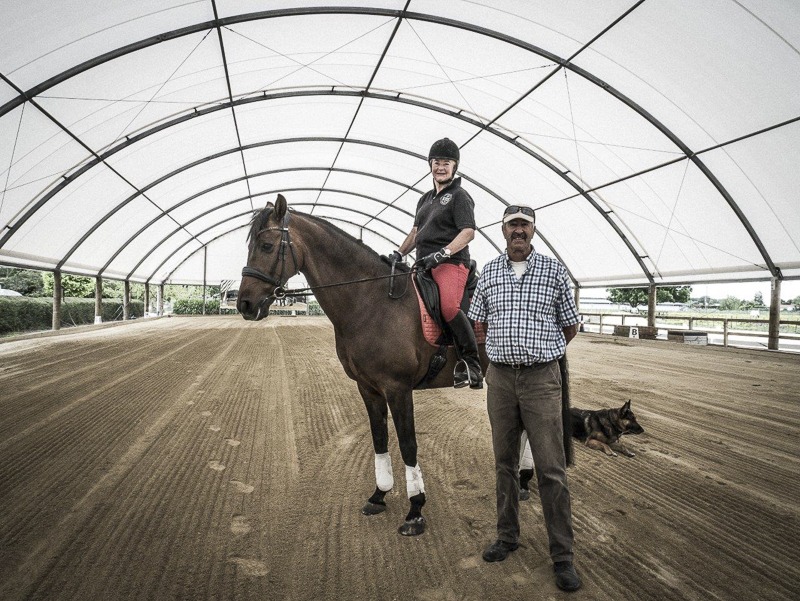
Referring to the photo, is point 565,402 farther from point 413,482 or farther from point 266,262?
point 266,262

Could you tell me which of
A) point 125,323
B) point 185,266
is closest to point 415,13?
point 125,323

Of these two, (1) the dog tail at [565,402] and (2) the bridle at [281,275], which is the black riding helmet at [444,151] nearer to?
(2) the bridle at [281,275]

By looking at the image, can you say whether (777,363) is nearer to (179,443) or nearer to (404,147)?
(179,443)

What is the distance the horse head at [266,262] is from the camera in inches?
115

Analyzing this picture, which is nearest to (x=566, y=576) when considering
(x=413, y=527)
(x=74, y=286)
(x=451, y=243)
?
(x=413, y=527)

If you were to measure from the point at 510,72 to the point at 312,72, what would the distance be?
6.12 meters

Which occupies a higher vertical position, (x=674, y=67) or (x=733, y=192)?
(x=674, y=67)

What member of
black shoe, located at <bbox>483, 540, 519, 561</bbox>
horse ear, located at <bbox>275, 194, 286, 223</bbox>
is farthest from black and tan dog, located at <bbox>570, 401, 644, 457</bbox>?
horse ear, located at <bbox>275, 194, 286, 223</bbox>

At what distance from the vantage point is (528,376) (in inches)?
89.7

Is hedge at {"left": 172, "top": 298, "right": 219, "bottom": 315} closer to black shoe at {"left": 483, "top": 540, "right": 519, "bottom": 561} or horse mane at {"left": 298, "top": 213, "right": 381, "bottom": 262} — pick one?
horse mane at {"left": 298, "top": 213, "right": 381, "bottom": 262}

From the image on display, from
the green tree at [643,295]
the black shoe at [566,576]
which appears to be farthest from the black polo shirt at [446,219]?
the green tree at [643,295]

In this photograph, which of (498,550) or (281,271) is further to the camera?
(281,271)

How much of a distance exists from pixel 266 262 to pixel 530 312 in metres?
1.95

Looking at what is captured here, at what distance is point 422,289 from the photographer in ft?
10.4
